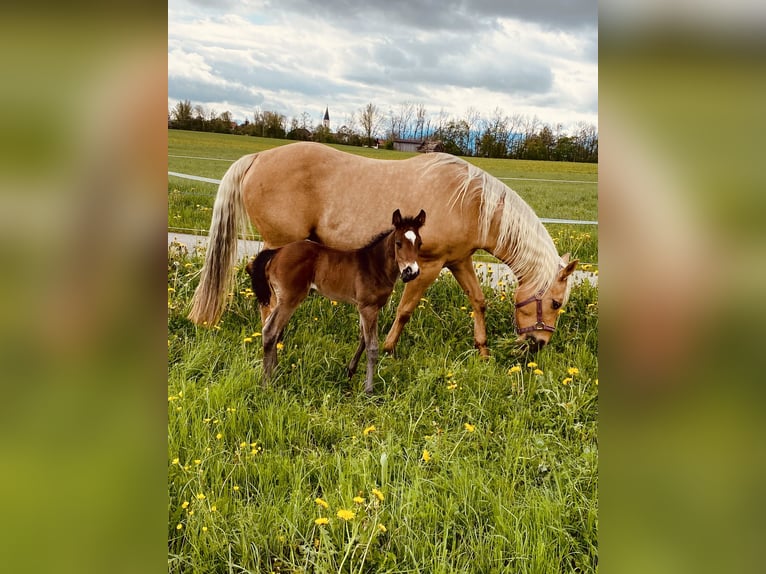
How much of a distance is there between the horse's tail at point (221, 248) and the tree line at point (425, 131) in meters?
0.24

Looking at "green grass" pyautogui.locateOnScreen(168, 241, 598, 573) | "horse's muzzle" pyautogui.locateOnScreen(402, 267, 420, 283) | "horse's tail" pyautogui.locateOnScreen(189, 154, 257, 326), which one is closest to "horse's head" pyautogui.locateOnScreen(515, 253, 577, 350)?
"green grass" pyautogui.locateOnScreen(168, 241, 598, 573)

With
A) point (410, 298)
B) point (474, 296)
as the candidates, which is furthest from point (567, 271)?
point (410, 298)

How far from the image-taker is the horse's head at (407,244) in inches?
92.9

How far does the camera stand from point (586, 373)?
2801 millimetres

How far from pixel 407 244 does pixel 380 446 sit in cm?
86

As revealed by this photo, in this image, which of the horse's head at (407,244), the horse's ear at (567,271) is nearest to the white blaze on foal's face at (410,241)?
the horse's head at (407,244)

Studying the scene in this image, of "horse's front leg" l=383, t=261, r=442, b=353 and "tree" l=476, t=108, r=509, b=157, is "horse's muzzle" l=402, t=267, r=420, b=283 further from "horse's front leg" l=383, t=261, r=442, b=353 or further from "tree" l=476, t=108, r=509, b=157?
"tree" l=476, t=108, r=509, b=157

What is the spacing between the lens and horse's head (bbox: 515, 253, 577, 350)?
3010 millimetres

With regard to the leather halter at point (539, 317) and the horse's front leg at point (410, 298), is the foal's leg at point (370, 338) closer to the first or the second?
the horse's front leg at point (410, 298)

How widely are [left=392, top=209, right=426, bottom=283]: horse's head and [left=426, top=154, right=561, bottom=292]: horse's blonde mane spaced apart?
0.69 meters
